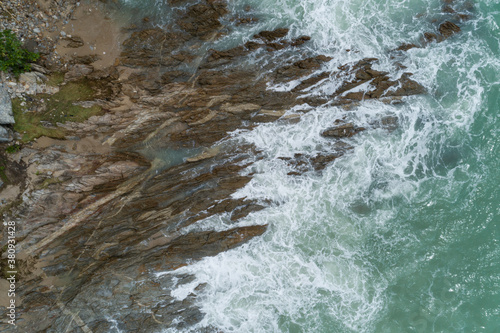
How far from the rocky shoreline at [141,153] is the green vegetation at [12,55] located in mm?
508

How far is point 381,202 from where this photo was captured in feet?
58.0

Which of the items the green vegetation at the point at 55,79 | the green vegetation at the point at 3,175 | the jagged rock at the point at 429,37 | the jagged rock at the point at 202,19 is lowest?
the green vegetation at the point at 3,175

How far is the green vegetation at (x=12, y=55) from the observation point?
14644mm

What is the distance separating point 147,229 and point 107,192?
285 centimetres

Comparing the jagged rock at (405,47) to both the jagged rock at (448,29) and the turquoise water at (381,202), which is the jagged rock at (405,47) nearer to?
the turquoise water at (381,202)

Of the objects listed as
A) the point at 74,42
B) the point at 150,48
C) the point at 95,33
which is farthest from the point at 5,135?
the point at 150,48

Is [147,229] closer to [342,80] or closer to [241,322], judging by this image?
[241,322]

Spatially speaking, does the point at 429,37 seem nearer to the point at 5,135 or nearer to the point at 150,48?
the point at 150,48

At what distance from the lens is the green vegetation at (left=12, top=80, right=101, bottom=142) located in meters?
15.2

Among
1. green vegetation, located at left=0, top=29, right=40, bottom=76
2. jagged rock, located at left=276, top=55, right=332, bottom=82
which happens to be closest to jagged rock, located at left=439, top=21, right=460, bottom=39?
jagged rock, located at left=276, top=55, right=332, bottom=82

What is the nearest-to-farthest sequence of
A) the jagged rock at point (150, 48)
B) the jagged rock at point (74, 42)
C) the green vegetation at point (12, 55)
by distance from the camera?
the green vegetation at point (12, 55) → the jagged rock at point (74, 42) → the jagged rock at point (150, 48)

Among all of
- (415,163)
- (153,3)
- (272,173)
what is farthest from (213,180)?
(415,163)

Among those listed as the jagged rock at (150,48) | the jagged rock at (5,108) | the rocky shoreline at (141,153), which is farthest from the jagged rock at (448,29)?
the jagged rock at (5,108)

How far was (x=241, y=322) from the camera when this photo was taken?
53.9 ft
